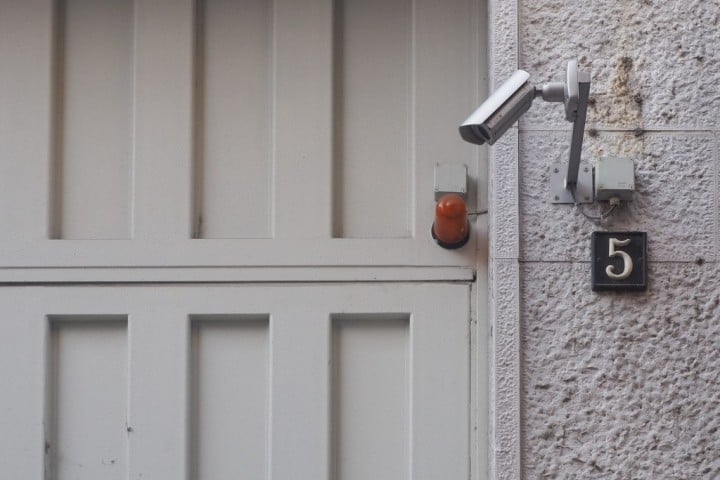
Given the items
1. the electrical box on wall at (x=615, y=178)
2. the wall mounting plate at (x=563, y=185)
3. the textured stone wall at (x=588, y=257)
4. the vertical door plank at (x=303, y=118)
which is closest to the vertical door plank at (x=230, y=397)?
the vertical door plank at (x=303, y=118)

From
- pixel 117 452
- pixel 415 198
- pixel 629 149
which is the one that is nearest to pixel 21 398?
pixel 117 452

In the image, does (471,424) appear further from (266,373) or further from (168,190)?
(168,190)

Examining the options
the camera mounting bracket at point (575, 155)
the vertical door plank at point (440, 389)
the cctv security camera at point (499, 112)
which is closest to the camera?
the cctv security camera at point (499, 112)

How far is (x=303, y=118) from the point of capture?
226 centimetres

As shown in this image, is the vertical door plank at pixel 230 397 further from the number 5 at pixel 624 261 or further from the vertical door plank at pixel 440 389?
the number 5 at pixel 624 261

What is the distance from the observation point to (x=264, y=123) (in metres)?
2.29

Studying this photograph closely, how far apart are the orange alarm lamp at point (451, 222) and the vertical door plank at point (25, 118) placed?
3.45ft

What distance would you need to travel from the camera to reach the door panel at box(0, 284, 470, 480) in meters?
2.23

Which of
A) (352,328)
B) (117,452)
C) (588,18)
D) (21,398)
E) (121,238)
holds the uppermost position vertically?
(588,18)

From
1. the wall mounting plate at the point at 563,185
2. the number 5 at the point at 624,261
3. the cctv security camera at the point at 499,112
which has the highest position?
the cctv security camera at the point at 499,112

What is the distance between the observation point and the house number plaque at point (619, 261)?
206 cm

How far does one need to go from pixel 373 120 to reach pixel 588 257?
68cm

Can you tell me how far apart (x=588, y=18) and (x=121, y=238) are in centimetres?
136

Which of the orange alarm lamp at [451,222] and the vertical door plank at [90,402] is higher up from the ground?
the orange alarm lamp at [451,222]
